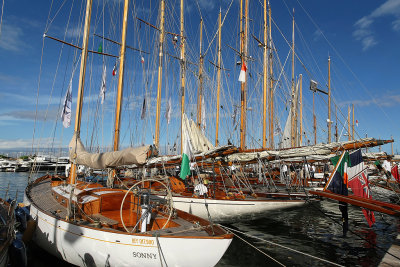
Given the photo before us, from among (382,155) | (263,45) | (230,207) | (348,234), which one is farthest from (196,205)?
(263,45)

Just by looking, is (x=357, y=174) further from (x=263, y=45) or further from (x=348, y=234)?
(x=263, y=45)

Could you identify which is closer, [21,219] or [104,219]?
[104,219]

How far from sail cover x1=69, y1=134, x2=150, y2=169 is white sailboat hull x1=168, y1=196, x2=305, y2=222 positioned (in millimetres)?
5833

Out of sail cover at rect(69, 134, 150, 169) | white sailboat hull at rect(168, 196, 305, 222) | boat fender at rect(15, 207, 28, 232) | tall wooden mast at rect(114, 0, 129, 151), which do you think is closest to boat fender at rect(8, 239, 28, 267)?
sail cover at rect(69, 134, 150, 169)

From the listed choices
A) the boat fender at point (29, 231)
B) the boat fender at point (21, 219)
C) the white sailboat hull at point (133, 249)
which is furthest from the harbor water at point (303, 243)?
the white sailboat hull at point (133, 249)

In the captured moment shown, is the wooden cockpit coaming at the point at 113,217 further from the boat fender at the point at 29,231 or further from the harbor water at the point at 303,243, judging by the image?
the harbor water at the point at 303,243

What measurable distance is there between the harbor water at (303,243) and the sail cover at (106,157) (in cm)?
231

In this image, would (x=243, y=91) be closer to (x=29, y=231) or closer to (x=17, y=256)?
(x=29, y=231)

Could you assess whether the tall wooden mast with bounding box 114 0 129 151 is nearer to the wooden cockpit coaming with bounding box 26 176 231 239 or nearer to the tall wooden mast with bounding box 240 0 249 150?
the wooden cockpit coaming with bounding box 26 176 231 239

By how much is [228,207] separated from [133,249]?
7.89m

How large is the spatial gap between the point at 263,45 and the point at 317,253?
2283 centimetres

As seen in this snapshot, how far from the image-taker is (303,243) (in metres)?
11.3

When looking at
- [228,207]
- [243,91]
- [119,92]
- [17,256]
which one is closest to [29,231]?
[17,256]

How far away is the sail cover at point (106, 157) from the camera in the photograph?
26.4 feet
